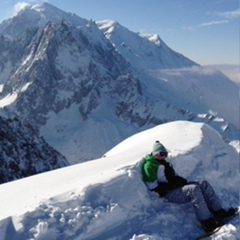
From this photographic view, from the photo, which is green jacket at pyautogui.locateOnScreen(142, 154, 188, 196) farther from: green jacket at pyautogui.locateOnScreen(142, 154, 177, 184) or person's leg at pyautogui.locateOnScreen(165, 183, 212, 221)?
person's leg at pyautogui.locateOnScreen(165, 183, 212, 221)

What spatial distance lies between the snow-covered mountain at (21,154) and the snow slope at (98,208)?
32.7 m

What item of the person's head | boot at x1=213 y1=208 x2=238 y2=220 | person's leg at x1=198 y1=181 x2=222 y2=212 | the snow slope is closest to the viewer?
the snow slope

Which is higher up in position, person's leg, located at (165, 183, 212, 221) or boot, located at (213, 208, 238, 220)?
person's leg, located at (165, 183, 212, 221)

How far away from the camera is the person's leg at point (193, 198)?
30.1 feet

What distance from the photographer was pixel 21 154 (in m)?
47.8

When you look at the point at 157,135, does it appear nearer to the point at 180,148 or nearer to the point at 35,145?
the point at 180,148

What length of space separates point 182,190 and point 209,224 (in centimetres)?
104

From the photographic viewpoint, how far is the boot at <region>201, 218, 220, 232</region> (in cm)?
901

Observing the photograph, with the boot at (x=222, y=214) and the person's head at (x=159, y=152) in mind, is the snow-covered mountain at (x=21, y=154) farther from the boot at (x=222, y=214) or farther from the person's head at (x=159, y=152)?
the boot at (x=222, y=214)

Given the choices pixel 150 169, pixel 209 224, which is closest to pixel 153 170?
pixel 150 169

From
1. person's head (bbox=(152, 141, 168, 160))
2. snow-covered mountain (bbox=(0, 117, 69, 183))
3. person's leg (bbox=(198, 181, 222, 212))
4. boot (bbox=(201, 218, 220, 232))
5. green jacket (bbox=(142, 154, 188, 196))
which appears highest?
person's head (bbox=(152, 141, 168, 160))

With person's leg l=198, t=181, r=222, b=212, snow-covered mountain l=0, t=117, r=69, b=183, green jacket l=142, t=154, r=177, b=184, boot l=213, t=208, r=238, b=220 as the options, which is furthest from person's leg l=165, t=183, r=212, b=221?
snow-covered mountain l=0, t=117, r=69, b=183

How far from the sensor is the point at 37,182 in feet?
35.4

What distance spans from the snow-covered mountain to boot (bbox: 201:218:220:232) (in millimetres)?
35119
